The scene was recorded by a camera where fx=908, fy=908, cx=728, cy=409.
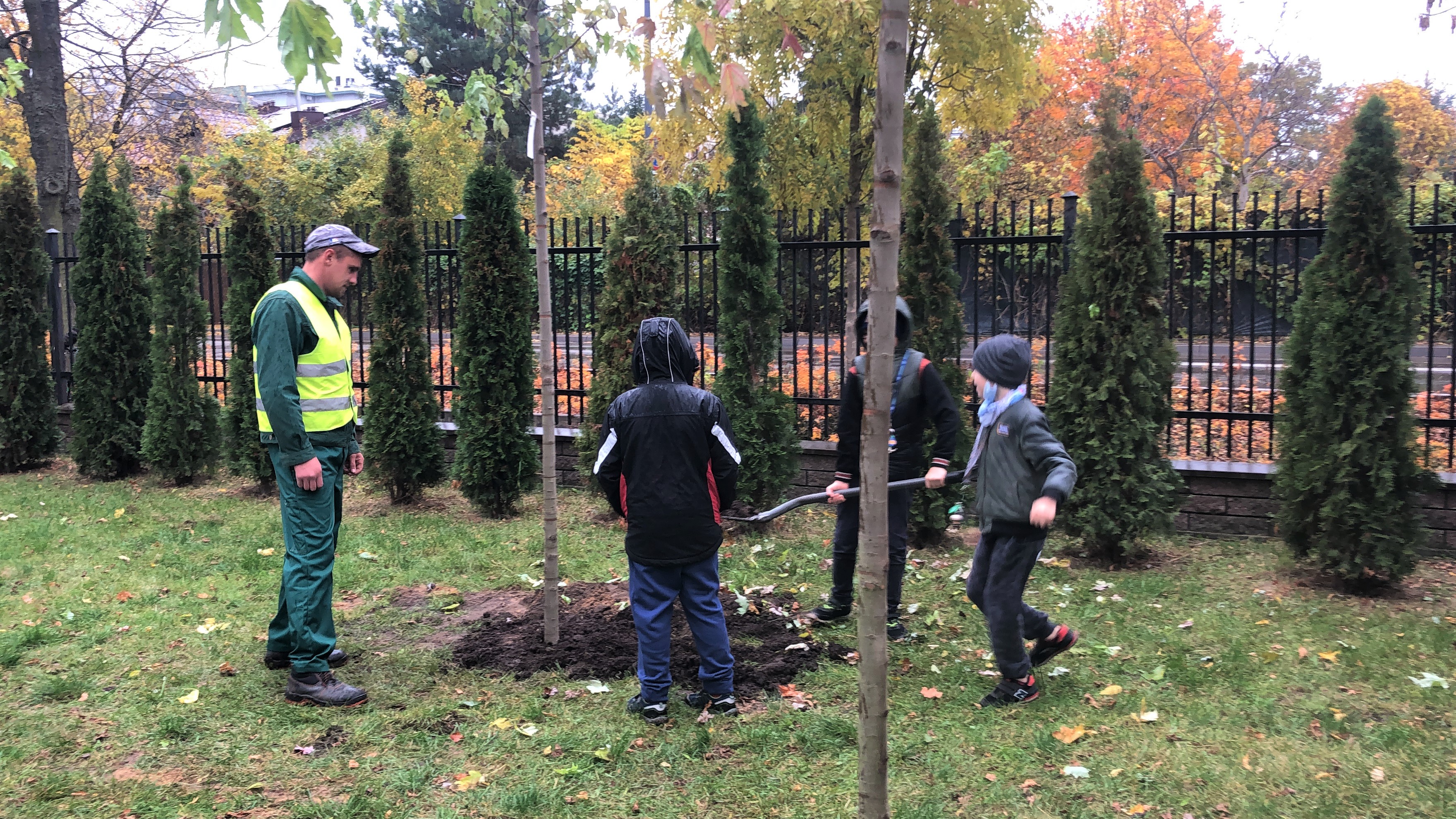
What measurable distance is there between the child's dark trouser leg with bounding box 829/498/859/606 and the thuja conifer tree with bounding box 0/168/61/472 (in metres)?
9.30

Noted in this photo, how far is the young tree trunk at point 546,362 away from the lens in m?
4.48

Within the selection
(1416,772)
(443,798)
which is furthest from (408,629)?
(1416,772)

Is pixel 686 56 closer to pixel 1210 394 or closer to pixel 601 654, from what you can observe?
pixel 601 654

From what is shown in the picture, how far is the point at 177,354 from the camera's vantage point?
29.4 ft

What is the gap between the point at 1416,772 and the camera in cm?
334

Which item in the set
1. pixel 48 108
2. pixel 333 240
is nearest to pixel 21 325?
pixel 48 108

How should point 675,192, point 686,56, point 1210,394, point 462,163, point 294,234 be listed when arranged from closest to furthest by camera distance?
point 686,56 → point 1210,394 → point 294,234 → point 675,192 → point 462,163

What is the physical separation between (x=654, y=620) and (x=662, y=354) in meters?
1.16

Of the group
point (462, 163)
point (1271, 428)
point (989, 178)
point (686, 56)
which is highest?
point (462, 163)

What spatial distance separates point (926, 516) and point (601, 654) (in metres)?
2.93

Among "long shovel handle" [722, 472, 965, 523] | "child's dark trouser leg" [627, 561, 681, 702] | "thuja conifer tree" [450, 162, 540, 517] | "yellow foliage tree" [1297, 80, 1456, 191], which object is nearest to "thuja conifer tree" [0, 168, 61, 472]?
"thuja conifer tree" [450, 162, 540, 517]

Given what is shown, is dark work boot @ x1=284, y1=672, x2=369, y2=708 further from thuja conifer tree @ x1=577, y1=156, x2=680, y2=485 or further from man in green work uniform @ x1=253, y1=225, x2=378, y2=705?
thuja conifer tree @ x1=577, y1=156, x2=680, y2=485

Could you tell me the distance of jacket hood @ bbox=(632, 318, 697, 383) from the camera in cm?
397

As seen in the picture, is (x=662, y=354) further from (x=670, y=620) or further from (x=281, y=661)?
(x=281, y=661)
